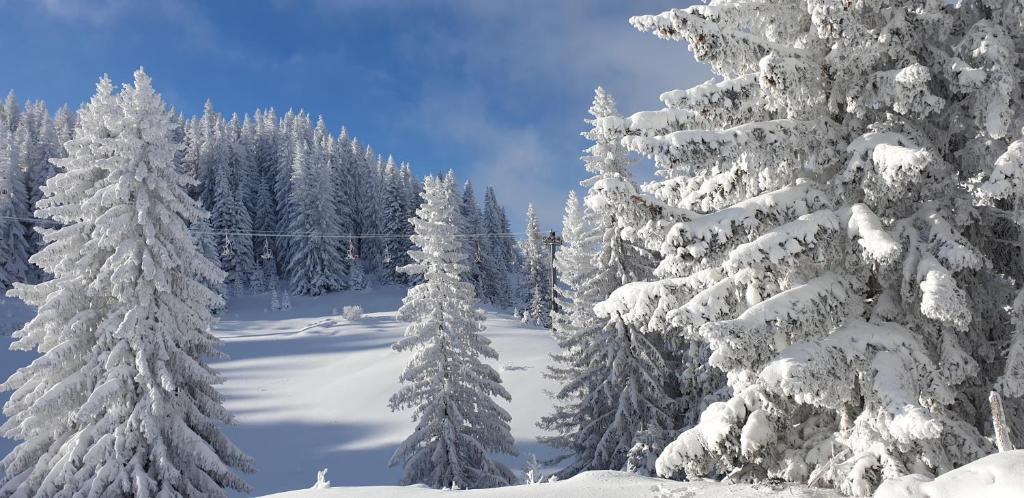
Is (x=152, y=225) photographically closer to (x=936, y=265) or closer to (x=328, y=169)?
(x=936, y=265)

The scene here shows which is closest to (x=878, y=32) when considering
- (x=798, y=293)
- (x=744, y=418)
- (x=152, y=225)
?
(x=798, y=293)

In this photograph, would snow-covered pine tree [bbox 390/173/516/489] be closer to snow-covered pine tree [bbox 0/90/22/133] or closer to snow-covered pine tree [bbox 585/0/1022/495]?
snow-covered pine tree [bbox 585/0/1022/495]

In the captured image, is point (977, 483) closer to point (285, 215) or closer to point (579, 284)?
point (579, 284)

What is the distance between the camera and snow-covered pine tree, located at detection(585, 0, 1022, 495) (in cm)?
619

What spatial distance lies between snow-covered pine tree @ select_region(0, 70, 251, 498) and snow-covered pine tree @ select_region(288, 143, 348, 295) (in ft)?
152

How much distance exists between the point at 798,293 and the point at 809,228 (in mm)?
693

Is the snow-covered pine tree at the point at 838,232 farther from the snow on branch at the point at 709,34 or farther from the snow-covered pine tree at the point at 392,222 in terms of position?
the snow-covered pine tree at the point at 392,222

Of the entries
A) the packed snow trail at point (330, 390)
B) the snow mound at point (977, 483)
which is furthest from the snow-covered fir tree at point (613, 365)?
the snow mound at point (977, 483)

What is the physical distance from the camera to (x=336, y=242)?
66062 millimetres

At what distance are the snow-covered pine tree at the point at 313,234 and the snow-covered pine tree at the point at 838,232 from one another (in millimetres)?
59219

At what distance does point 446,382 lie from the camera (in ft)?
71.3

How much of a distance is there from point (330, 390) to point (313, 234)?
97.2 ft

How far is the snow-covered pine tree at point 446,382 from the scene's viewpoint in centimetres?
2092

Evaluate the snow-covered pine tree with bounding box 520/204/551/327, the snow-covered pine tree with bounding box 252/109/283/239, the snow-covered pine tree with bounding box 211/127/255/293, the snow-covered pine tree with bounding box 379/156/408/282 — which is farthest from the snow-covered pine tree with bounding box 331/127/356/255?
the snow-covered pine tree with bounding box 520/204/551/327
